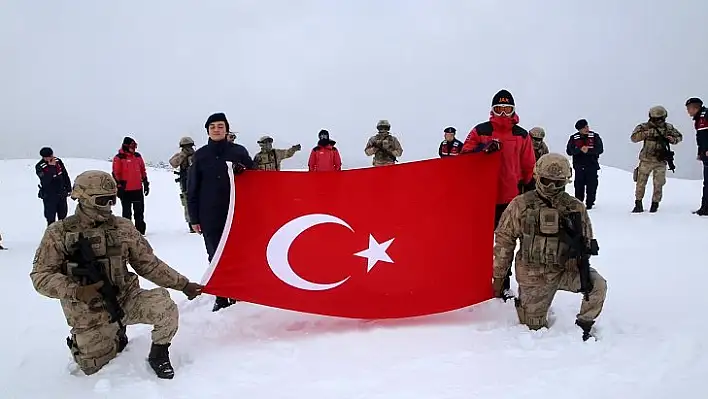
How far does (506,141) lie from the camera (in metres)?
5.05

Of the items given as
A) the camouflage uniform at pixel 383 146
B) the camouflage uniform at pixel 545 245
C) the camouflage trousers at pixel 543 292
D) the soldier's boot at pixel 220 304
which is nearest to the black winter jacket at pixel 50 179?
the camouflage uniform at pixel 383 146

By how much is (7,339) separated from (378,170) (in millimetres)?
3755

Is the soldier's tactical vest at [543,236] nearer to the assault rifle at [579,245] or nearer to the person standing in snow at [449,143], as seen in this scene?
Answer: the assault rifle at [579,245]

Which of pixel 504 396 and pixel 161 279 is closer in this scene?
pixel 504 396

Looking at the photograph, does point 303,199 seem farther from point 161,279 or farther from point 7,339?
point 7,339

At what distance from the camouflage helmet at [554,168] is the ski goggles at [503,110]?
1.03 m

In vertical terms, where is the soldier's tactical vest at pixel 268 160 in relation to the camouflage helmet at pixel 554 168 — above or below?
below

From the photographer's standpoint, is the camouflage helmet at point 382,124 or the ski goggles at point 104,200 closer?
the ski goggles at point 104,200

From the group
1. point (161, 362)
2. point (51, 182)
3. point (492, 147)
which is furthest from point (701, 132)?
point (51, 182)

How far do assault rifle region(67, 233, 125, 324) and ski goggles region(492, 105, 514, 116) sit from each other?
3.72m

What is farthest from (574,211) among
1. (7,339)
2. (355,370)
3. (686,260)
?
(7,339)

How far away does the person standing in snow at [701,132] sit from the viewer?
29.7ft

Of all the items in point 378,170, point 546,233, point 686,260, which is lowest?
point 686,260

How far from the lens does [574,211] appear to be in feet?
13.4
